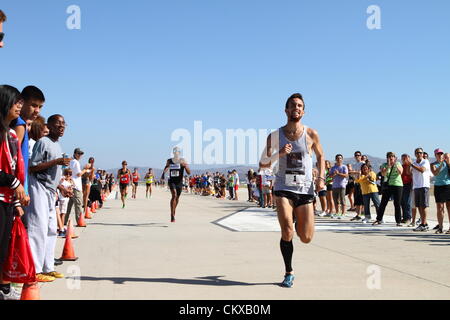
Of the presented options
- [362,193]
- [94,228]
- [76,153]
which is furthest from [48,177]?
[362,193]

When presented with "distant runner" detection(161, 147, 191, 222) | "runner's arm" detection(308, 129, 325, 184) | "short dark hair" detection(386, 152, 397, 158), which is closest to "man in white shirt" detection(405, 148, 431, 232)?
"short dark hair" detection(386, 152, 397, 158)

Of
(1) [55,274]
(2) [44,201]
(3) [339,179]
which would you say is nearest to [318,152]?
(2) [44,201]

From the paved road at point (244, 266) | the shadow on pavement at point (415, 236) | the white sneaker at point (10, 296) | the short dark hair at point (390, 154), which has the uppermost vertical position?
the short dark hair at point (390, 154)

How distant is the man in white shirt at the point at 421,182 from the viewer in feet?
35.1

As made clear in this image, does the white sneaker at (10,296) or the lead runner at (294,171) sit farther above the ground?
the lead runner at (294,171)

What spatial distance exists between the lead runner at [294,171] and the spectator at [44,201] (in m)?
2.36

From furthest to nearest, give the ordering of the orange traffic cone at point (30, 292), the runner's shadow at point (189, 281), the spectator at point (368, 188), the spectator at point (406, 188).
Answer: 1. the spectator at point (368, 188)
2. the spectator at point (406, 188)
3. the runner's shadow at point (189, 281)
4. the orange traffic cone at point (30, 292)

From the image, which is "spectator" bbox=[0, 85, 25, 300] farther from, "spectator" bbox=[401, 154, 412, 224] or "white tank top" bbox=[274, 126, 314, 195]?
"spectator" bbox=[401, 154, 412, 224]

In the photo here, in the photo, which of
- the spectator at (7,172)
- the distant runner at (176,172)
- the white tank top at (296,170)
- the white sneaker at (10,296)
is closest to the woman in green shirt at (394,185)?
the distant runner at (176,172)

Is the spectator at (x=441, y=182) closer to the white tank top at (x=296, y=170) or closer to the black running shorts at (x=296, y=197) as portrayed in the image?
the white tank top at (x=296, y=170)

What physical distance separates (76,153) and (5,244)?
813 centimetres

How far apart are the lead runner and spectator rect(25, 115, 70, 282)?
2.36 meters

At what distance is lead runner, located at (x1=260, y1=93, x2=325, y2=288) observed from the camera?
5137 millimetres

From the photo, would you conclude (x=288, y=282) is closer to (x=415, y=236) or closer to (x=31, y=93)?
(x=31, y=93)
